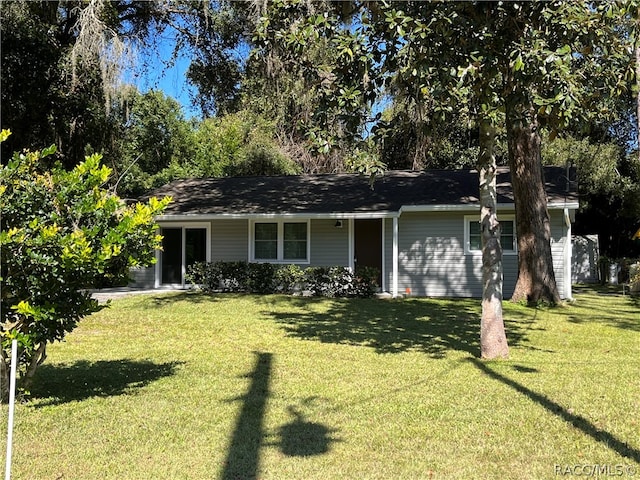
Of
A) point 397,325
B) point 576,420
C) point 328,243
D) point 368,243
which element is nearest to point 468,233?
point 368,243

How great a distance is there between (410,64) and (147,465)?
4770mm

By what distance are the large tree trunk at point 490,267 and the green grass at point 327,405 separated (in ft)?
0.89

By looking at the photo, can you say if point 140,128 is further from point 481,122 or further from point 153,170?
point 481,122

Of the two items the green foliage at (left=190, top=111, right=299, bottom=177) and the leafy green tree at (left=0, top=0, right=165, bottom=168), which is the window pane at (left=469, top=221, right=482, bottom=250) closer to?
the leafy green tree at (left=0, top=0, right=165, bottom=168)

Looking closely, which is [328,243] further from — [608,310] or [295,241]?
[608,310]

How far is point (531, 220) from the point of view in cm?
1327

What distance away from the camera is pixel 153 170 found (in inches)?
1157

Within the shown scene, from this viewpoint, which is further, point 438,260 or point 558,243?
point 438,260

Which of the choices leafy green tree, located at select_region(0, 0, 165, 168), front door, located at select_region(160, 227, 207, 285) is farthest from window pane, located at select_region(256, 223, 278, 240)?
leafy green tree, located at select_region(0, 0, 165, 168)

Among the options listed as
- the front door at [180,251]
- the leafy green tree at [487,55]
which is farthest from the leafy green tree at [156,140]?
the leafy green tree at [487,55]

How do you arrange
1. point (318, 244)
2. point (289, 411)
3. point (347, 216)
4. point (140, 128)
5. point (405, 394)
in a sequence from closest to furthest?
point (289, 411), point (405, 394), point (347, 216), point (318, 244), point (140, 128)

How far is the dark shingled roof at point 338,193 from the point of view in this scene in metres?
15.6

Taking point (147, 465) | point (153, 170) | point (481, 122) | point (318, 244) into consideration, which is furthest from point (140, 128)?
point (147, 465)

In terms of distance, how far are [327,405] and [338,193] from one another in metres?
12.6
